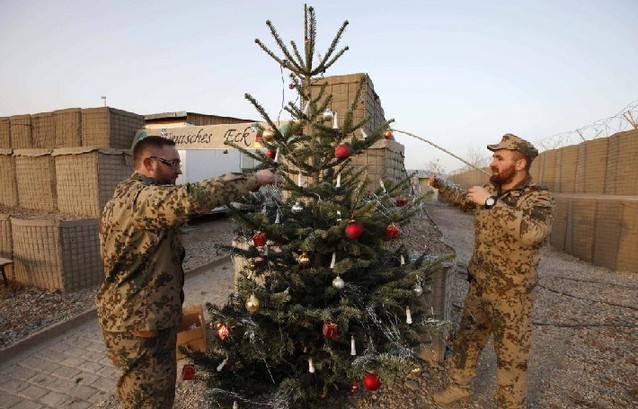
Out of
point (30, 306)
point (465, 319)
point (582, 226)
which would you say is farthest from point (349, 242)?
point (582, 226)

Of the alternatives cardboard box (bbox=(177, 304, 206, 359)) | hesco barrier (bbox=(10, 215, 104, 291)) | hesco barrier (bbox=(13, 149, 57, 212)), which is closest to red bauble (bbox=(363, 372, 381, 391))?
cardboard box (bbox=(177, 304, 206, 359))

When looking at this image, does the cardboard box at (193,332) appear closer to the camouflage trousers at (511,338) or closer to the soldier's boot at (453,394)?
the soldier's boot at (453,394)

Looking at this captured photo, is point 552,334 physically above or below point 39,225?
below

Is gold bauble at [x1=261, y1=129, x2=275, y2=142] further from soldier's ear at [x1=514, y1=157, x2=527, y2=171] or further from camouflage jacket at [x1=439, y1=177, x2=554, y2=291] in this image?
soldier's ear at [x1=514, y1=157, x2=527, y2=171]

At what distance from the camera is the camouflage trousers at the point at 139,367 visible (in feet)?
7.29

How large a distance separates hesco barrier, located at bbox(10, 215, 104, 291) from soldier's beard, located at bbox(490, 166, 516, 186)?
6.89 meters

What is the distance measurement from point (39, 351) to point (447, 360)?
212 inches

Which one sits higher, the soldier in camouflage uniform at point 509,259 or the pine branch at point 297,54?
the pine branch at point 297,54

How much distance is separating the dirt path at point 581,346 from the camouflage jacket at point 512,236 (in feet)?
4.34

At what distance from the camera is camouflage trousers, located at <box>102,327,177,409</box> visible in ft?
7.29

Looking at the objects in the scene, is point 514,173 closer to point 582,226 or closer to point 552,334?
point 552,334

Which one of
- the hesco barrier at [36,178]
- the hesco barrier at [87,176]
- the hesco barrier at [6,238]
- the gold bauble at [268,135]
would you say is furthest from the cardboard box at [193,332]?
the hesco barrier at [36,178]

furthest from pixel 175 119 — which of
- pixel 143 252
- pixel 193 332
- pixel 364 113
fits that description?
pixel 143 252

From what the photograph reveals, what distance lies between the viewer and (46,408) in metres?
3.29
